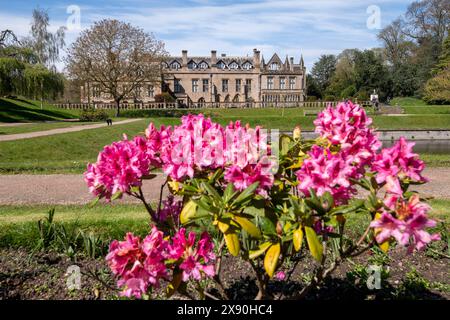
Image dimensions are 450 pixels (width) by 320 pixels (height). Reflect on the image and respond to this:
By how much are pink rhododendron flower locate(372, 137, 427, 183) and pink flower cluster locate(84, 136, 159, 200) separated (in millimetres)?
1310

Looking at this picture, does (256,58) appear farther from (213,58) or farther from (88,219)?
(88,219)

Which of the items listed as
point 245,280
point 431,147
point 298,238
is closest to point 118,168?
point 298,238

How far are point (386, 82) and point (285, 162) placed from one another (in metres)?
63.3

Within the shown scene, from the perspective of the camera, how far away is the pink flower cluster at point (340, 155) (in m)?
1.91

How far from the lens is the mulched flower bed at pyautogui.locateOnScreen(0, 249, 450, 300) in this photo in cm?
339

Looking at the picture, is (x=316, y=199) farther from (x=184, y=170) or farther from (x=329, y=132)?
(x=184, y=170)

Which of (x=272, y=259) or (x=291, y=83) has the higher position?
(x=291, y=83)

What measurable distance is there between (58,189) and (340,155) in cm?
743

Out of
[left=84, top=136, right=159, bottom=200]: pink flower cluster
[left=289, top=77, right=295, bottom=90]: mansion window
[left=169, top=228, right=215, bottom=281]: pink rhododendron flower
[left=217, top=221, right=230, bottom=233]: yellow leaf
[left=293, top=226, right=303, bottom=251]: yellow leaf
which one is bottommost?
[left=169, top=228, right=215, bottom=281]: pink rhododendron flower

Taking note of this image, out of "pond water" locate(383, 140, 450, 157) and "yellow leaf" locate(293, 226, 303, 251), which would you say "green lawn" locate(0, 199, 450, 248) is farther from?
→ "pond water" locate(383, 140, 450, 157)

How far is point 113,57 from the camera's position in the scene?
121ft

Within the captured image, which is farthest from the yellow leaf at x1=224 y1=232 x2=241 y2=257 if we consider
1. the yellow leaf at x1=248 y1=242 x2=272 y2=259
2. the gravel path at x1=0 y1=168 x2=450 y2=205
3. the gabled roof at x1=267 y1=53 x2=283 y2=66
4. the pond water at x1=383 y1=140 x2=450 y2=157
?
the gabled roof at x1=267 y1=53 x2=283 y2=66

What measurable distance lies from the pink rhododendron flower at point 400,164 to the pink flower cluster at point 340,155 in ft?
0.45
